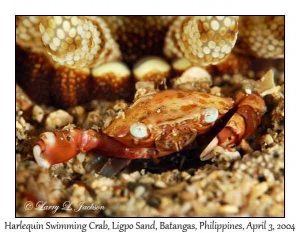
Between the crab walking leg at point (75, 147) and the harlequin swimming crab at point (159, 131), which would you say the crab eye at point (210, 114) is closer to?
the harlequin swimming crab at point (159, 131)

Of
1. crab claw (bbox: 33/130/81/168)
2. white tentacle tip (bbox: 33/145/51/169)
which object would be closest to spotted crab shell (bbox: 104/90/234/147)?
crab claw (bbox: 33/130/81/168)

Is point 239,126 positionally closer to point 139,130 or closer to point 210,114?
point 210,114

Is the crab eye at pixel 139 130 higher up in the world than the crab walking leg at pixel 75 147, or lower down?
higher up

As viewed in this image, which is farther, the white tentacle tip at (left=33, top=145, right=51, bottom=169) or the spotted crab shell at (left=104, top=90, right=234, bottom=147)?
the spotted crab shell at (left=104, top=90, right=234, bottom=147)

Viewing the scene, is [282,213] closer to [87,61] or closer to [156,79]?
[156,79]

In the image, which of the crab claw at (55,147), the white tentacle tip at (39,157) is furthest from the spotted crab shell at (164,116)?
the white tentacle tip at (39,157)

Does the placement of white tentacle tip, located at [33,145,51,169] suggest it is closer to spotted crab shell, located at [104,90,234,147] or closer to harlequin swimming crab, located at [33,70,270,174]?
harlequin swimming crab, located at [33,70,270,174]
